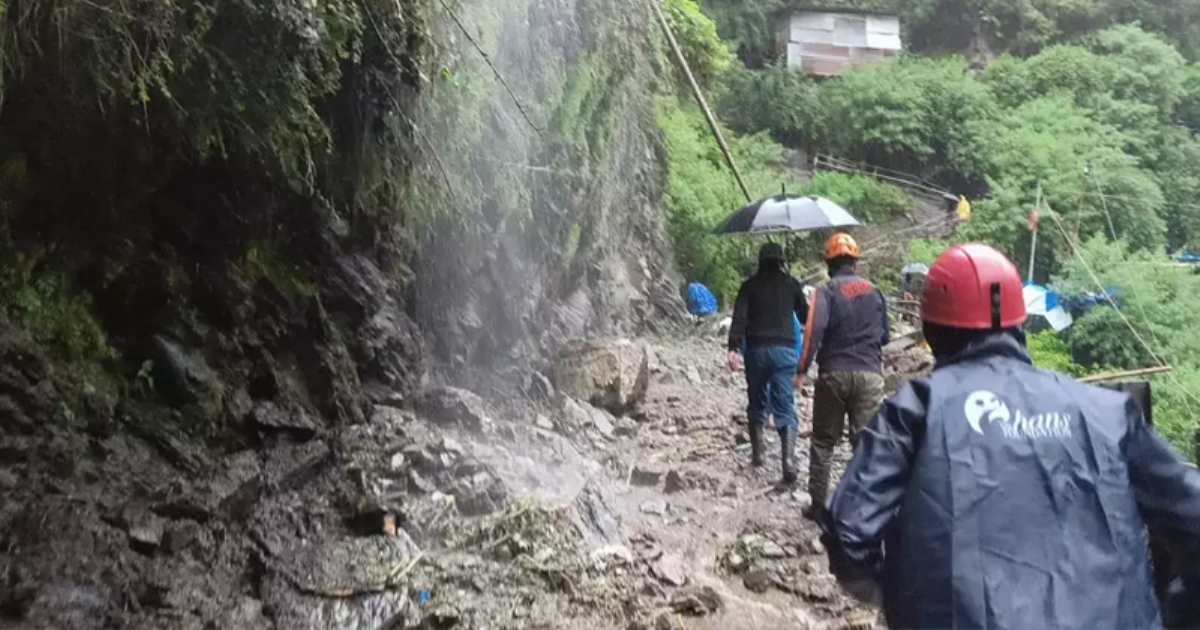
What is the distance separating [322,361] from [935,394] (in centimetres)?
449

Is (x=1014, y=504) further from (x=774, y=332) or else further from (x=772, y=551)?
(x=774, y=332)

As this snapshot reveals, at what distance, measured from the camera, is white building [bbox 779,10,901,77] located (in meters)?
37.2

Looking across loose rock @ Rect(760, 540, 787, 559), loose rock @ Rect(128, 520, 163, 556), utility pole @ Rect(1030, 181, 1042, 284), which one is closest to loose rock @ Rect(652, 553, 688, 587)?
loose rock @ Rect(760, 540, 787, 559)

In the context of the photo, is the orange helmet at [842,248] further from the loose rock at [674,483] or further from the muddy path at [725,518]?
the loose rock at [674,483]

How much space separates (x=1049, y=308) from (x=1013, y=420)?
59.3ft

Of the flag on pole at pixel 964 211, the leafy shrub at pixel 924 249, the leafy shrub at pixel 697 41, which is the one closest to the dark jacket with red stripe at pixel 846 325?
the leafy shrub at pixel 697 41

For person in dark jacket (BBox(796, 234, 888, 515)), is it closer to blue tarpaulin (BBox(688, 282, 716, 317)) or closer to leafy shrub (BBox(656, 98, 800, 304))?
leafy shrub (BBox(656, 98, 800, 304))

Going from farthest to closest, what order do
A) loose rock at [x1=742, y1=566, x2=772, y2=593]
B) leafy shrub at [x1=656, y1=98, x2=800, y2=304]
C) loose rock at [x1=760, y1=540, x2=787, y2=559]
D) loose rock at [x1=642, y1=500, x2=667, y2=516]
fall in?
leafy shrub at [x1=656, y1=98, x2=800, y2=304], loose rock at [x1=642, y1=500, x2=667, y2=516], loose rock at [x1=760, y1=540, x2=787, y2=559], loose rock at [x1=742, y1=566, x2=772, y2=593]

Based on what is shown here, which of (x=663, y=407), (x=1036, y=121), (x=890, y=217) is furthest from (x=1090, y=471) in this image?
(x=1036, y=121)

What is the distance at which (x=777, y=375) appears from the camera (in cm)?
694

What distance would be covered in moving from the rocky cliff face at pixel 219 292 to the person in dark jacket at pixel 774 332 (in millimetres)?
2342

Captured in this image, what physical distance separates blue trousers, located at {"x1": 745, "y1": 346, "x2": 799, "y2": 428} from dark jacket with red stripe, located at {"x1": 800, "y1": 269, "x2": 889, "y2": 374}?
3.35 ft

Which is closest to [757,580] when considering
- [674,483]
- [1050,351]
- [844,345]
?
[844,345]

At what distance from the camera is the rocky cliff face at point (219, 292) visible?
13.5 feet
